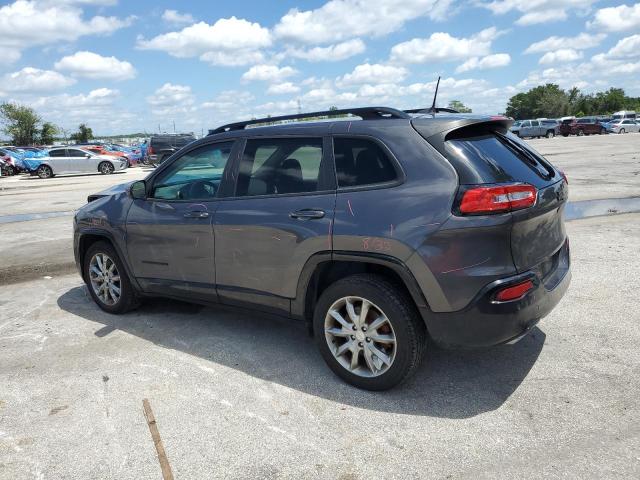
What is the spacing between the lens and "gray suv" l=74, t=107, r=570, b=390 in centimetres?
293

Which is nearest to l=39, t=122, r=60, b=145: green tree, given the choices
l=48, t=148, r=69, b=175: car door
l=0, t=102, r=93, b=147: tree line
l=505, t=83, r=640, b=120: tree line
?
l=0, t=102, r=93, b=147: tree line

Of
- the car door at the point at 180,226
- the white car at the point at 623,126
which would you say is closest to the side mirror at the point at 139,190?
the car door at the point at 180,226

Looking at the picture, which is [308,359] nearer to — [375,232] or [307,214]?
[307,214]

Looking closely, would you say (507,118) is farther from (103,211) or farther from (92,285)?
(92,285)

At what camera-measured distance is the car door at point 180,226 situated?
4.10m

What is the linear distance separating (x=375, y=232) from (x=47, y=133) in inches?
3636

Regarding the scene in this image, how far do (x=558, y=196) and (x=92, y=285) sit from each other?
14.0 ft

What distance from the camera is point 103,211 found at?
4.93 m

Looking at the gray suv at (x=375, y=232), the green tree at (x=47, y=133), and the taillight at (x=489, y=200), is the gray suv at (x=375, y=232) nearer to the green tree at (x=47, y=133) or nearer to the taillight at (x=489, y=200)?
the taillight at (x=489, y=200)

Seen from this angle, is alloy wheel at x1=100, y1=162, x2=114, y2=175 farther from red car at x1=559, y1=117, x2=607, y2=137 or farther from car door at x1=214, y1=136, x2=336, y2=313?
red car at x1=559, y1=117, x2=607, y2=137

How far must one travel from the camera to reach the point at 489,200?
2879 millimetres

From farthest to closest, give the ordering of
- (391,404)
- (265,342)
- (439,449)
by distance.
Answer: (265,342), (391,404), (439,449)

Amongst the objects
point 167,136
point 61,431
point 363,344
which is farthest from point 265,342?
point 167,136

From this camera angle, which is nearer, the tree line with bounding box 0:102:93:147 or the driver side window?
the driver side window
